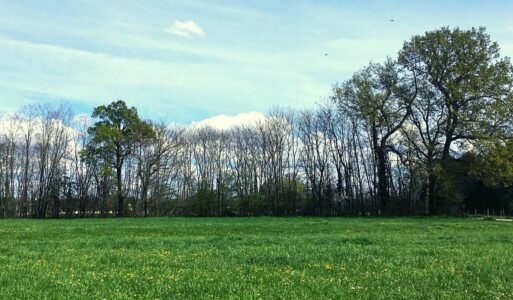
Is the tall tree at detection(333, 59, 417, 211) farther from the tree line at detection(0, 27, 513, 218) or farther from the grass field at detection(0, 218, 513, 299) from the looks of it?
the grass field at detection(0, 218, 513, 299)

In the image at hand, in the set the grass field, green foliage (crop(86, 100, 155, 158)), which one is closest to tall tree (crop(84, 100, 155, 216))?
green foliage (crop(86, 100, 155, 158))

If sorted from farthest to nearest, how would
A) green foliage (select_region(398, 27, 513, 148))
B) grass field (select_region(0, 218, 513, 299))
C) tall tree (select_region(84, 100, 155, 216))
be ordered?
tall tree (select_region(84, 100, 155, 216))
green foliage (select_region(398, 27, 513, 148))
grass field (select_region(0, 218, 513, 299))

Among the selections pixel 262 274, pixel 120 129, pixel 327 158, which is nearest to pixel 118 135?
pixel 120 129

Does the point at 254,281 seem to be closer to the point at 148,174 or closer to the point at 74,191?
the point at 148,174

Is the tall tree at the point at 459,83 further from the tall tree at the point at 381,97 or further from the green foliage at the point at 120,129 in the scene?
the green foliage at the point at 120,129

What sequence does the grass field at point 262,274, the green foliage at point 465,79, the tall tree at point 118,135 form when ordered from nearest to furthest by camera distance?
the grass field at point 262,274
the green foliage at point 465,79
the tall tree at point 118,135

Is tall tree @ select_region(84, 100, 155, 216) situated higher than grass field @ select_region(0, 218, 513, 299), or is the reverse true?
tall tree @ select_region(84, 100, 155, 216)

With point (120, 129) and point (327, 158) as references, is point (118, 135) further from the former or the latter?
point (327, 158)

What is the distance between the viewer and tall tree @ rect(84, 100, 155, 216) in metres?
70.6

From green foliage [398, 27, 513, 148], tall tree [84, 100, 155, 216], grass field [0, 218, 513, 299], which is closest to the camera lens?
grass field [0, 218, 513, 299]

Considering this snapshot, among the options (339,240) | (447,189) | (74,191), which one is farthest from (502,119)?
(74,191)

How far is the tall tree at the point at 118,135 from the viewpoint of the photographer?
70.6 metres

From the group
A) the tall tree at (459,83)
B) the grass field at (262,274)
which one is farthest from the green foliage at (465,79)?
the grass field at (262,274)

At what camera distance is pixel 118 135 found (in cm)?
7050
